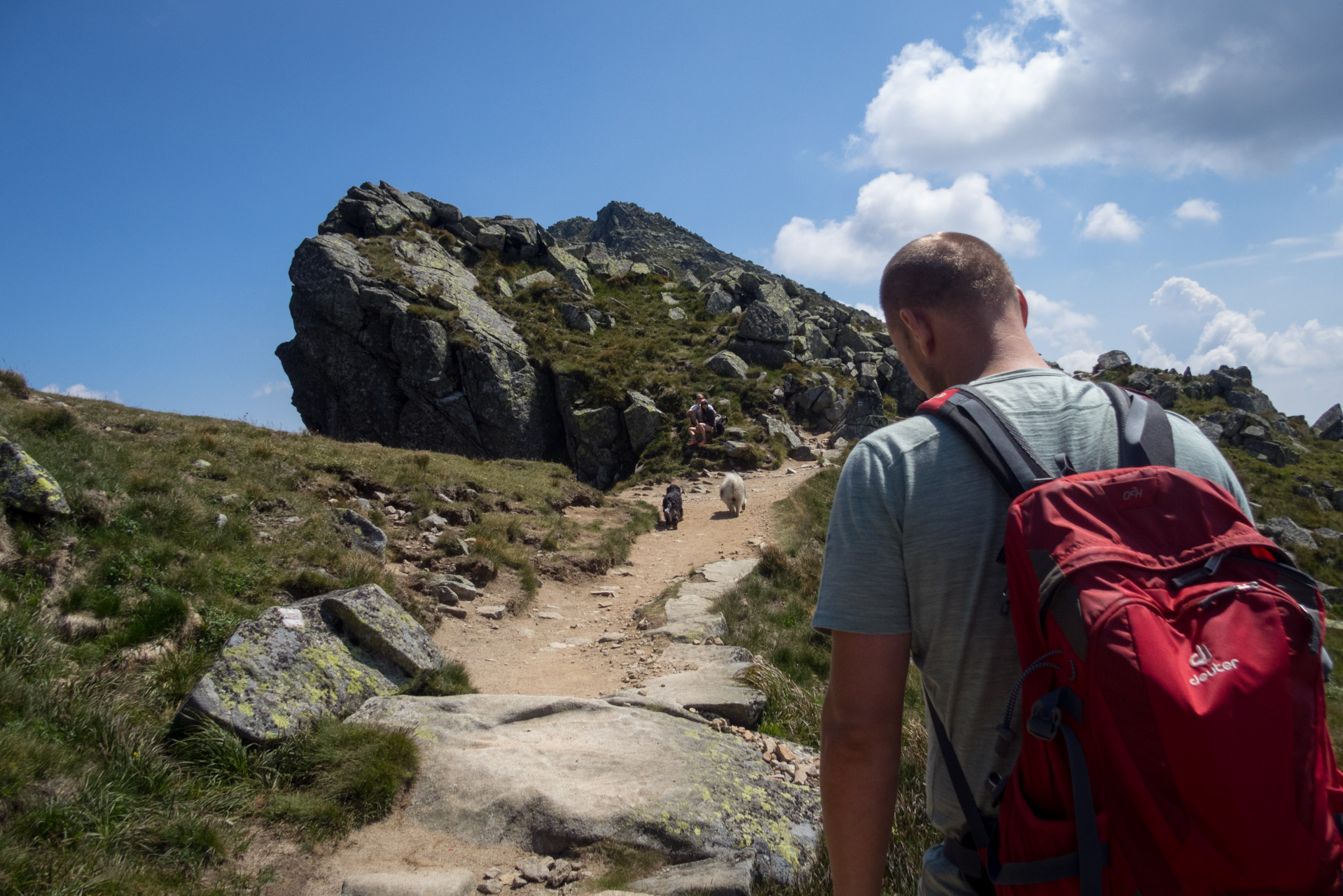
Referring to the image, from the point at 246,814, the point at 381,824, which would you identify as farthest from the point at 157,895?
the point at 381,824

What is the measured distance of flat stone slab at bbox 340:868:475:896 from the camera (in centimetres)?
395

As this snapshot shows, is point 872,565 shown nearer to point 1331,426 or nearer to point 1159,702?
point 1159,702

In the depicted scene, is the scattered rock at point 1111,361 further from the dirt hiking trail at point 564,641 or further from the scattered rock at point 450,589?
the scattered rock at point 450,589

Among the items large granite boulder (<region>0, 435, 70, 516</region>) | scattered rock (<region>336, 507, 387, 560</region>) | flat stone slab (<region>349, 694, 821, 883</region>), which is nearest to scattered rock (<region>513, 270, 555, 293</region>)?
scattered rock (<region>336, 507, 387, 560</region>)

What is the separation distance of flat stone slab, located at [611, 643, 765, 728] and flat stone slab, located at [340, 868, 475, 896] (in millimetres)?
2859

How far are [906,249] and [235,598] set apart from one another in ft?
25.3

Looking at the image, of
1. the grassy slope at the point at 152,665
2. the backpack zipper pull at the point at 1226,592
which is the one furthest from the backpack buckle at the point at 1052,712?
the grassy slope at the point at 152,665

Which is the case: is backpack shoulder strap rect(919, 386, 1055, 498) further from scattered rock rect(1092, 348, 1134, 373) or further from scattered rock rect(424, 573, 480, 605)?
scattered rock rect(1092, 348, 1134, 373)

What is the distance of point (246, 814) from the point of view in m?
4.51

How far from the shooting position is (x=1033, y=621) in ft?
5.29

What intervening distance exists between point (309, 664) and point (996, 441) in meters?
5.83

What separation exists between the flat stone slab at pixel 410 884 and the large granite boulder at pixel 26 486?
5.55m

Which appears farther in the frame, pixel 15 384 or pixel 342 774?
pixel 15 384

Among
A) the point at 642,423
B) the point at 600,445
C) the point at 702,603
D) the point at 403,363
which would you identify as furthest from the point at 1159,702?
the point at 403,363
